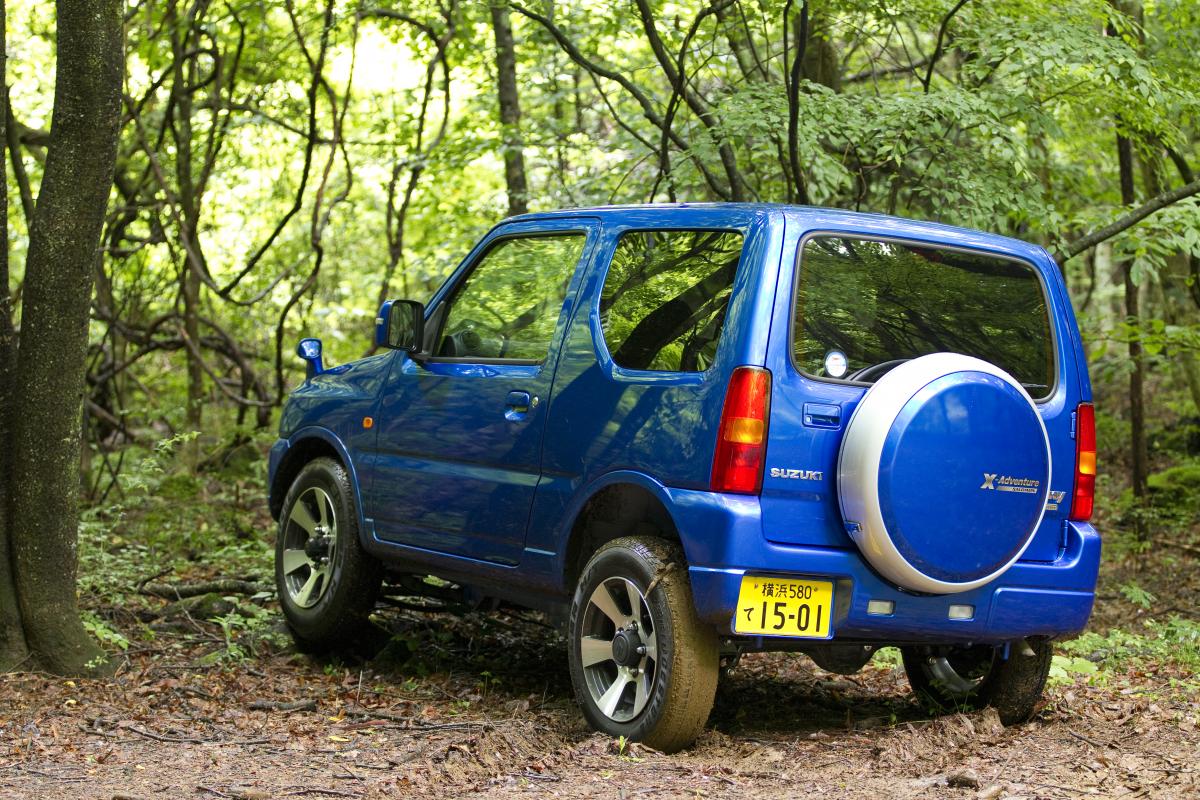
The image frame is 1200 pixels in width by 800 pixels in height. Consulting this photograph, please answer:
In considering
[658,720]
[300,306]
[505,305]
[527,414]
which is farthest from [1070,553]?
[300,306]

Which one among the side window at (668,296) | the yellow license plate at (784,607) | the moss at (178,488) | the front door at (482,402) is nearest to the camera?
the yellow license plate at (784,607)

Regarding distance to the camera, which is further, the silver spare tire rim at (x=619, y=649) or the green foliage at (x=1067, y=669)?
the green foliage at (x=1067, y=669)

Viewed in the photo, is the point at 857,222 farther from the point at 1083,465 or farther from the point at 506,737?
the point at 506,737

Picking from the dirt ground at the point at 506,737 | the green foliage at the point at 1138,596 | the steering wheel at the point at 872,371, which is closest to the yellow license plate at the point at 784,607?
the dirt ground at the point at 506,737

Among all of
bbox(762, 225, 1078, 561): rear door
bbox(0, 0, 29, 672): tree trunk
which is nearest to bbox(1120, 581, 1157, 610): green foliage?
bbox(762, 225, 1078, 561): rear door

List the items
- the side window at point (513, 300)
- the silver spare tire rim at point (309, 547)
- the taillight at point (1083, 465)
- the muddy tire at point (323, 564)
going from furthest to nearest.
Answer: the silver spare tire rim at point (309, 547)
the muddy tire at point (323, 564)
the side window at point (513, 300)
the taillight at point (1083, 465)

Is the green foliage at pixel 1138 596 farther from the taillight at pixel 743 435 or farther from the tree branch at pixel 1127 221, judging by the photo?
the taillight at pixel 743 435

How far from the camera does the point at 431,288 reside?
1467cm

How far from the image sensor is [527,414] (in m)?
5.08

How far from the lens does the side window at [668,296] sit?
444 cm

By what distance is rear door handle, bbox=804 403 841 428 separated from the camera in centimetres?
422

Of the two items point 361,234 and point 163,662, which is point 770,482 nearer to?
point 163,662

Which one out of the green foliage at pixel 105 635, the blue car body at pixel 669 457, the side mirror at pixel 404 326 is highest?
the side mirror at pixel 404 326

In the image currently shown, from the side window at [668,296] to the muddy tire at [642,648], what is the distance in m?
0.67
